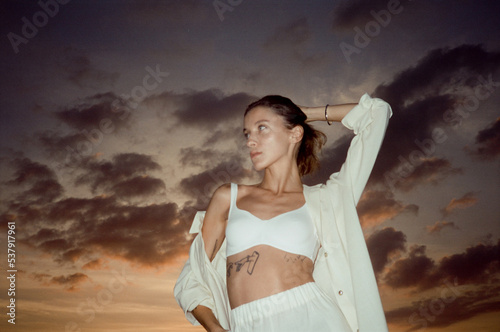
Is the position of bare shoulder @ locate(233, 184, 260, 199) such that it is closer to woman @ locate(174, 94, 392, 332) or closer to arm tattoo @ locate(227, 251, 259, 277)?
woman @ locate(174, 94, 392, 332)

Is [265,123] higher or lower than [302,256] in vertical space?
higher

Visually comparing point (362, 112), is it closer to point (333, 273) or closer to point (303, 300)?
point (333, 273)

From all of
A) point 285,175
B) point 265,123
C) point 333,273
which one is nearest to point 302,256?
point 333,273

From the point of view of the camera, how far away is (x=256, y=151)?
11.8ft

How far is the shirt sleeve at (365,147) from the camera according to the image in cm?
325

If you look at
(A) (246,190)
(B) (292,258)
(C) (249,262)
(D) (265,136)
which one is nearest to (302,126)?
(D) (265,136)

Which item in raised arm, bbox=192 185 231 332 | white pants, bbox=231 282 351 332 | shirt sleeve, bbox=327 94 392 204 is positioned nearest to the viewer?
white pants, bbox=231 282 351 332

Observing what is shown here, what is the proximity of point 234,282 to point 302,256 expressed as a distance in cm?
48

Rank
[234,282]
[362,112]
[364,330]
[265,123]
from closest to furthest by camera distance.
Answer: [364,330] → [234,282] → [362,112] → [265,123]

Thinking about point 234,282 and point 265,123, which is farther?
point 265,123

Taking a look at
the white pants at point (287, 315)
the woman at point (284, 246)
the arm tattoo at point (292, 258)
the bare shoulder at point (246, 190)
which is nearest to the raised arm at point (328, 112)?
the woman at point (284, 246)

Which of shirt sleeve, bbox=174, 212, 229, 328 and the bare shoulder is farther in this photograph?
the bare shoulder

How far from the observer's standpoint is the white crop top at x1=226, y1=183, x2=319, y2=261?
3203mm

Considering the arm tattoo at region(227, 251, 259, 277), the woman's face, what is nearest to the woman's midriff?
the arm tattoo at region(227, 251, 259, 277)
